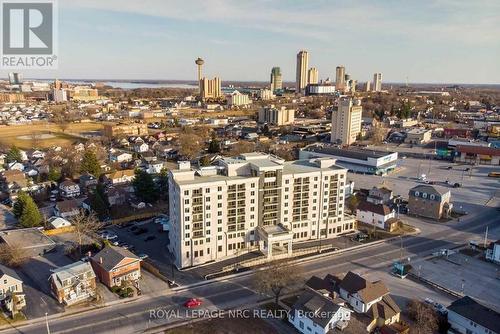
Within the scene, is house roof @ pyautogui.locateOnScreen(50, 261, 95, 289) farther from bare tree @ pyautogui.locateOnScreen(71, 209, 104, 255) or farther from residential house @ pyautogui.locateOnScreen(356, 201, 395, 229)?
residential house @ pyautogui.locateOnScreen(356, 201, 395, 229)

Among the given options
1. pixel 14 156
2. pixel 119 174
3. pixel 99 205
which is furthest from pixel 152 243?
pixel 14 156

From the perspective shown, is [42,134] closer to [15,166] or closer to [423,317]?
[15,166]

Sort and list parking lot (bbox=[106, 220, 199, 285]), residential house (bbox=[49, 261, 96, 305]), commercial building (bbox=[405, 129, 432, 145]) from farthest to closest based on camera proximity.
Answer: commercial building (bbox=[405, 129, 432, 145]) → parking lot (bbox=[106, 220, 199, 285]) → residential house (bbox=[49, 261, 96, 305])

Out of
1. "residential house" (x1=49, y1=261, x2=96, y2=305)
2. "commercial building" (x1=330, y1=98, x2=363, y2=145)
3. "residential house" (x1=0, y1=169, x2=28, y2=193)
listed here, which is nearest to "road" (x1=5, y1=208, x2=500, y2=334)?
"residential house" (x1=49, y1=261, x2=96, y2=305)

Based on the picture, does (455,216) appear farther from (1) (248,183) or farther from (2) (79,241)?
(2) (79,241)

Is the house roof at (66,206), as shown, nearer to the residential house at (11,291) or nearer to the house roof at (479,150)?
the residential house at (11,291)

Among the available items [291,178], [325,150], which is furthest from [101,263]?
[325,150]

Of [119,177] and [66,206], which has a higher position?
[119,177]
